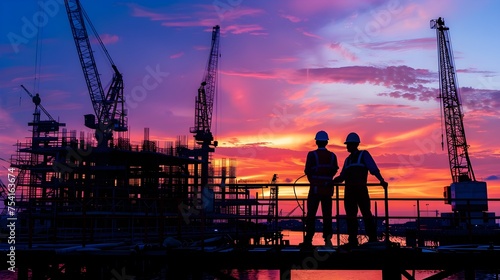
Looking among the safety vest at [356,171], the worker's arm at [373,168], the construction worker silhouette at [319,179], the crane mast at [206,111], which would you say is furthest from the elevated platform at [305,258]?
the crane mast at [206,111]

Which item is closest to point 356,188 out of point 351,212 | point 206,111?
point 351,212

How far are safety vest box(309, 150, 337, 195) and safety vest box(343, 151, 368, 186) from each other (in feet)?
1.52

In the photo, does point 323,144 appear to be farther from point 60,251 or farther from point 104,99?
point 104,99

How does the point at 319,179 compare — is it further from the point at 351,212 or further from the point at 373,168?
the point at 373,168

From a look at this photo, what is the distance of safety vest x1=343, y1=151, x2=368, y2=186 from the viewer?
16.6 m

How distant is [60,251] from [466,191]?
94337 millimetres

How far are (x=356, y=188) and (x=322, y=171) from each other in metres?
1.09

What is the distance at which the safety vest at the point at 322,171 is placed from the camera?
16484mm

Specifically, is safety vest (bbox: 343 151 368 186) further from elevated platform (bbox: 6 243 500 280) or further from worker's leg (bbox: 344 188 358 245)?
elevated platform (bbox: 6 243 500 280)

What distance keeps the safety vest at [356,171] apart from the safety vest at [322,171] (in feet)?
1.52

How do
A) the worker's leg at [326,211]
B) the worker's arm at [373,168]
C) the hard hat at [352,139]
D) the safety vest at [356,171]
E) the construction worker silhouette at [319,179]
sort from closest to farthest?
the worker's arm at [373,168], the hard hat at [352,139], the construction worker silhouette at [319,179], the safety vest at [356,171], the worker's leg at [326,211]

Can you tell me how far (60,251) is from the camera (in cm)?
1659

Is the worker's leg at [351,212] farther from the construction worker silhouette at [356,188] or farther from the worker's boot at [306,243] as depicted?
the worker's boot at [306,243]

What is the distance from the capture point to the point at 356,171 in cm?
1667
